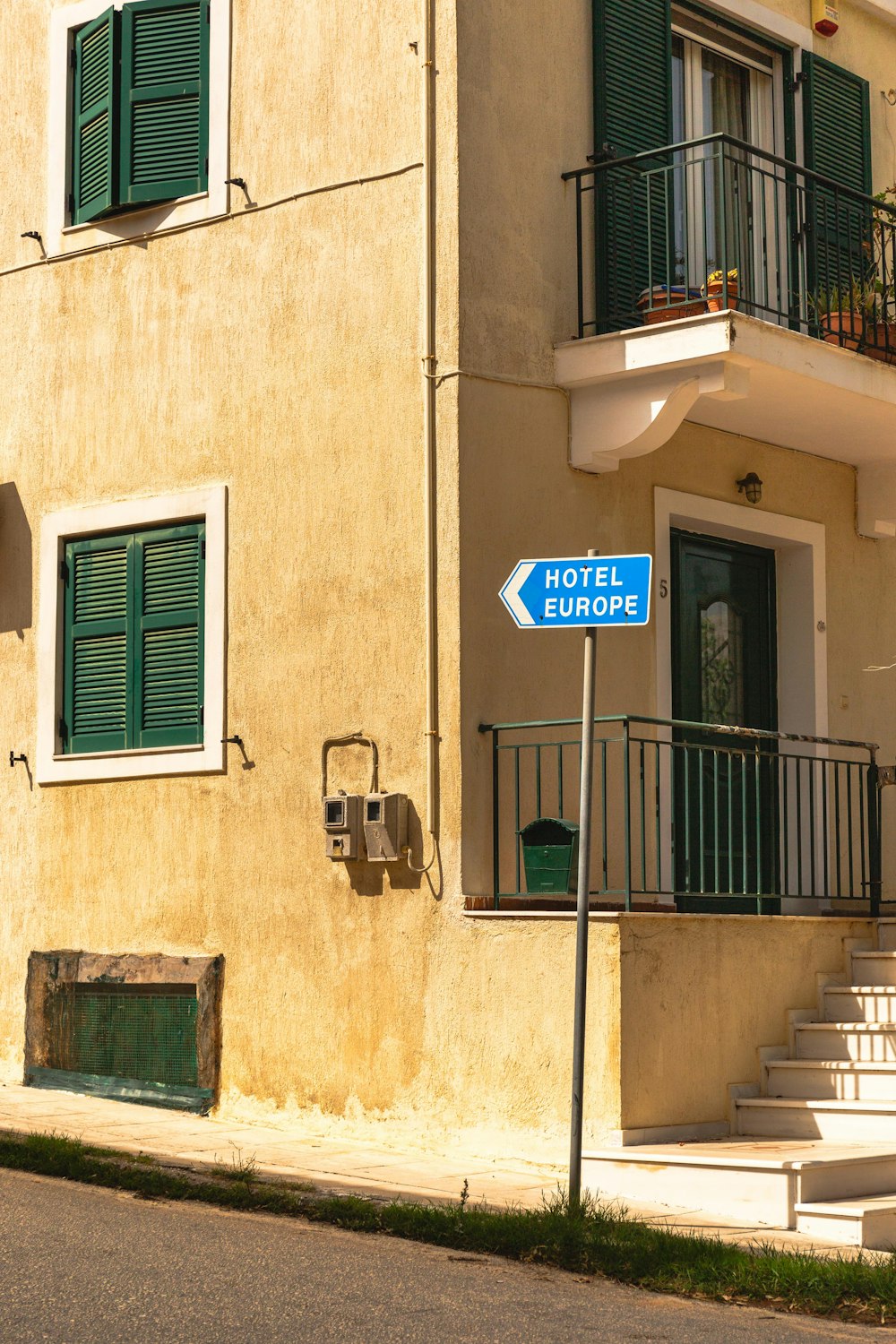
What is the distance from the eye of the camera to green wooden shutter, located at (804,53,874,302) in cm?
1216

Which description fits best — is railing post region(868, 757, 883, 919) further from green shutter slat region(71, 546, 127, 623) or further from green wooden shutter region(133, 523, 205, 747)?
green shutter slat region(71, 546, 127, 623)

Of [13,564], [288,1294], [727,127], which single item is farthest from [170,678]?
[288,1294]

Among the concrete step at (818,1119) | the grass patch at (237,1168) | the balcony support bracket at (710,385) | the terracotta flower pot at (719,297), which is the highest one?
the terracotta flower pot at (719,297)

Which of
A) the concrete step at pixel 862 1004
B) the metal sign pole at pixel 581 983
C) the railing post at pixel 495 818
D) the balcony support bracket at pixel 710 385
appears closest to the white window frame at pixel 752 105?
the balcony support bracket at pixel 710 385

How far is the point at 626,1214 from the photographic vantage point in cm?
777

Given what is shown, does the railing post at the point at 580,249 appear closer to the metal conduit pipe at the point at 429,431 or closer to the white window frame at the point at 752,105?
the metal conduit pipe at the point at 429,431

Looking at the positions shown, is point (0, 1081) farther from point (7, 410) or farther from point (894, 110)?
point (894, 110)

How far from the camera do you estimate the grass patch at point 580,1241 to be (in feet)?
21.6

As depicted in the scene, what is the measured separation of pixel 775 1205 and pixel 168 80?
24.9 ft

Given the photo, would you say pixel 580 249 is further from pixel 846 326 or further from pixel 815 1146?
pixel 815 1146

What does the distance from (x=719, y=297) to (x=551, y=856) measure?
318cm

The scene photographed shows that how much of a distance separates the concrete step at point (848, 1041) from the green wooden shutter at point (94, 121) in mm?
6503

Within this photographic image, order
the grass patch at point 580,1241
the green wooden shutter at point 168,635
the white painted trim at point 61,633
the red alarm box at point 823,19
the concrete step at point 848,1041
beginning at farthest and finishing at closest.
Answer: the red alarm box at point 823,19
the green wooden shutter at point 168,635
the white painted trim at point 61,633
the concrete step at point 848,1041
the grass patch at point 580,1241

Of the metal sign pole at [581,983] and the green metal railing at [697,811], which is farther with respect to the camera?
the green metal railing at [697,811]
